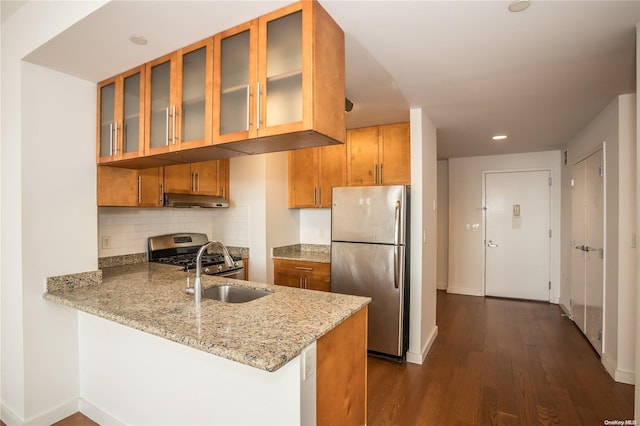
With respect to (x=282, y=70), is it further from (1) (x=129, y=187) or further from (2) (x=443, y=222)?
(2) (x=443, y=222)

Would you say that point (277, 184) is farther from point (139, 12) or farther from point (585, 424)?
point (585, 424)

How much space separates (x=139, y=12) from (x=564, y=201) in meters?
5.31

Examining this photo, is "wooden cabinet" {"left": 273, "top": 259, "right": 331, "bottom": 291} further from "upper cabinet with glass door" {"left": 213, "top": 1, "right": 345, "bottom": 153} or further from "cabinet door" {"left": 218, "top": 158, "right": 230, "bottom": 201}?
"upper cabinet with glass door" {"left": 213, "top": 1, "right": 345, "bottom": 153}

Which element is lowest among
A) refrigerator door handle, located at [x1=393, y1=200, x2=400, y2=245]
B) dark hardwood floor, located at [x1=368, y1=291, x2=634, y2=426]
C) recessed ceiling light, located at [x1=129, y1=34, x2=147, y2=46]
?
dark hardwood floor, located at [x1=368, y1=291, x2=634, y2=426]

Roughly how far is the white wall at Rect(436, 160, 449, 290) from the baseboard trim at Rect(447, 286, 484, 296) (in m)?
0.20

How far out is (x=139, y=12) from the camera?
1.51m

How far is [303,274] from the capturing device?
3.63 meters

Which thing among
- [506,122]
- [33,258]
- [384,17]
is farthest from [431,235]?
[33,258]

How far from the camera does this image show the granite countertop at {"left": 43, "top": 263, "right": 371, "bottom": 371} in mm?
1243

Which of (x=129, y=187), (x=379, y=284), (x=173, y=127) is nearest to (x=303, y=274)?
(x=379, y=284)

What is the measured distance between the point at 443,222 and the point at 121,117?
5.24 m

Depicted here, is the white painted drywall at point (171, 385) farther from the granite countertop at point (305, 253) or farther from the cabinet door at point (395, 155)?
the cabinet door at point (395, 155)

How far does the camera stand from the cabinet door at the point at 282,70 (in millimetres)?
1478

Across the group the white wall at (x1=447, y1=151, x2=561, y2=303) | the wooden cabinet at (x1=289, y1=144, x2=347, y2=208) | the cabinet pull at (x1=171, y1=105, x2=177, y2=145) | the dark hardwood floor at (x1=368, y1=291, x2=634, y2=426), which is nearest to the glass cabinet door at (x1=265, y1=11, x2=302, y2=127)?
the cabinet pull at (x1=171, y1=105, x2=177, y2=145)
